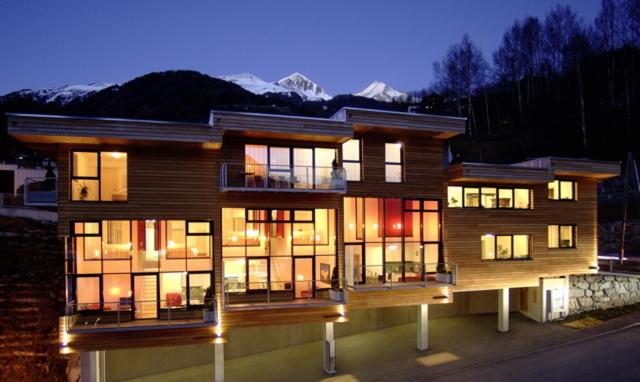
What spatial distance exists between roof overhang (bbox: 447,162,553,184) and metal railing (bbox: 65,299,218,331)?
38.3 ft

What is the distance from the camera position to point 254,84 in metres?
80.9

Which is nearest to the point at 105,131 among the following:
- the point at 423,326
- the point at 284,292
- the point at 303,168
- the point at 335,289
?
the point at 303,168

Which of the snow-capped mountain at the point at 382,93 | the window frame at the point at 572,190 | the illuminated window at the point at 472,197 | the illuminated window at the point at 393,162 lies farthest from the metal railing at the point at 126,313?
the snow-capped mountain at the point at 382,93

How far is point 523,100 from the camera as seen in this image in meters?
52.3

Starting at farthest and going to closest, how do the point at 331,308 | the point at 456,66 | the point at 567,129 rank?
the point at 456,66 < the point at 567,129 < the point at 331,308

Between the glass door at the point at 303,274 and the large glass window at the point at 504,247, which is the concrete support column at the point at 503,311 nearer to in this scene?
the large glass window at the point at 504,247

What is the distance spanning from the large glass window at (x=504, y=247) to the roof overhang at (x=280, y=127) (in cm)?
910

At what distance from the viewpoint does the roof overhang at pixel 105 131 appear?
46.0 ft

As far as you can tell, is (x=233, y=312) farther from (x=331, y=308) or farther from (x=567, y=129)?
(x=567, y=129)

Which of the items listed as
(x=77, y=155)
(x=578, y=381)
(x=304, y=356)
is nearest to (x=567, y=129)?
(x=578, y=381)

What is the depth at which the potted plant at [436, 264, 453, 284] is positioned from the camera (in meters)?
19.3

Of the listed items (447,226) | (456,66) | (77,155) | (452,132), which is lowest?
(447,226)

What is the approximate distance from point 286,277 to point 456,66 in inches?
1649

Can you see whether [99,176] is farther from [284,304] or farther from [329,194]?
[329,194]
